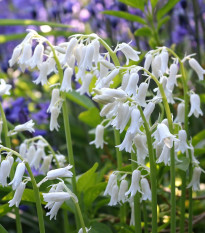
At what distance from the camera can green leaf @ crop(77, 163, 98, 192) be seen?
6.58 feet

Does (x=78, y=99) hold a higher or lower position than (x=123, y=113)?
lower

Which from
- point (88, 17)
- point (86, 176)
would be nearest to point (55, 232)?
point (86, 176)

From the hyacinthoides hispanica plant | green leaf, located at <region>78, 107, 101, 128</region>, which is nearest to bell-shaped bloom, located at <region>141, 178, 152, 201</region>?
the hyacinthoides hispanica plant

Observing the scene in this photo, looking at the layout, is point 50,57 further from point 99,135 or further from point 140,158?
point 140,158

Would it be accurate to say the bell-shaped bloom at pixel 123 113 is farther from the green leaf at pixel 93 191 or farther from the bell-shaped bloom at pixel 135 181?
the green leaf at pixel 93 191

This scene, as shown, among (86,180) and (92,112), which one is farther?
(92,112)

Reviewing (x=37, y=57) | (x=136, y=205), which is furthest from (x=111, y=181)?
(x=37, y=57)

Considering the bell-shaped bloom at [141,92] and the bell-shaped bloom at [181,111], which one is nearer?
the bell-shaped bloom at [141,92]

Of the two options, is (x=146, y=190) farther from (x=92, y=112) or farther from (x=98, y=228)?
(x=92, y=112)

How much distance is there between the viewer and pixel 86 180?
207cm

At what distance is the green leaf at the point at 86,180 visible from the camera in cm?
201

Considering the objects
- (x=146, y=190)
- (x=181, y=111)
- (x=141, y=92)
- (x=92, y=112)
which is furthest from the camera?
(x=92, y=112)

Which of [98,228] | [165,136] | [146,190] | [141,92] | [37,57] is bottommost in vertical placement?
[98,228]

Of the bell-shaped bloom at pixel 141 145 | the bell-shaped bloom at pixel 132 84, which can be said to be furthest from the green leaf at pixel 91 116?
the bell-shaped bloom at pixel 132 84
